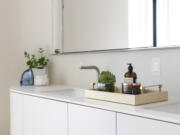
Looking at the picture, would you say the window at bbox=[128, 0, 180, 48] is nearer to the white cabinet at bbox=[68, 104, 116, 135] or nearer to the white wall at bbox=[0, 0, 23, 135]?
the white cabinet at bbox=[68, 104, 116, 135]

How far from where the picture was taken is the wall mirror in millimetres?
1580

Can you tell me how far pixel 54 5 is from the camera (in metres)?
2.56

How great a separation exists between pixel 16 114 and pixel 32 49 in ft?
3.29

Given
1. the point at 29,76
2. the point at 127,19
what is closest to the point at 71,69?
the point at 29,76

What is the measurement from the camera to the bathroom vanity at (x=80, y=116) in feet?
3.31

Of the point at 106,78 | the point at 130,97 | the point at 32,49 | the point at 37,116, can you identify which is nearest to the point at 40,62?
the point at 32,49

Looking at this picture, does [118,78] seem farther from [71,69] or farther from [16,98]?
[16,98]

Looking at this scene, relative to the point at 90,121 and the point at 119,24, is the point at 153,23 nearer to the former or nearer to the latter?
the point at 119,24

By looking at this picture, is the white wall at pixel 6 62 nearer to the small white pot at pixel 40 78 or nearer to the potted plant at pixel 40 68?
the potted plant at pixel 40 68

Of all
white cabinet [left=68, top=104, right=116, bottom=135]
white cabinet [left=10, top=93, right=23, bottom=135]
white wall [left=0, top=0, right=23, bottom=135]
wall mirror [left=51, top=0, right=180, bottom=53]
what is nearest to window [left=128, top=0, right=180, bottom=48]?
wall mirror [left=51, top=0, right=180, bottom=53]

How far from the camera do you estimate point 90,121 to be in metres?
1.29

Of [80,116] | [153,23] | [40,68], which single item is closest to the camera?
[80,116]

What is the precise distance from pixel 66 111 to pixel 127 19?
81 centimetres

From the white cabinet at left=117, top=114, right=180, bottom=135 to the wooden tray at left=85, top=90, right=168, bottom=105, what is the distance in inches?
5.6
